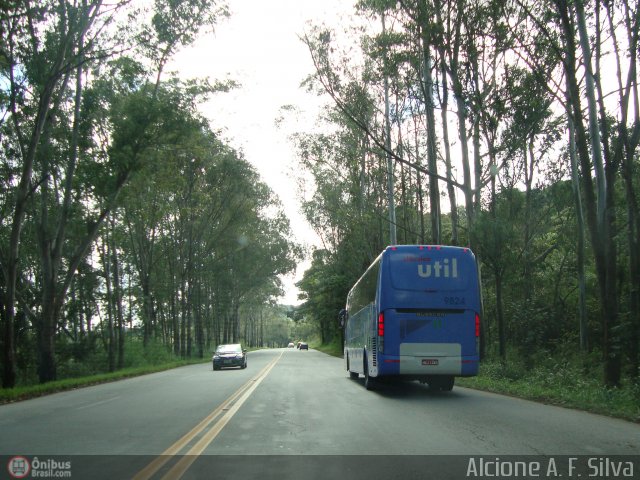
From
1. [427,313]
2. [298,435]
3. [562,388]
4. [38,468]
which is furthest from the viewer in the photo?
[427,313]

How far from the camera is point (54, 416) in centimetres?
1046

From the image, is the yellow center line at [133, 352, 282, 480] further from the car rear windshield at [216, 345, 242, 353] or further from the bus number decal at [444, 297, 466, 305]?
the car rear windshield at [216, 345, 242, 353]

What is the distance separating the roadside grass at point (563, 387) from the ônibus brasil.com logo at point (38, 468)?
8.38 meters

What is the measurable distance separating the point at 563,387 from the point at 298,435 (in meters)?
7.82

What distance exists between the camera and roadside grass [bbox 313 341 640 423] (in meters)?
9.83

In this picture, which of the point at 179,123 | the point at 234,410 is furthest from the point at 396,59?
the point at 234,410

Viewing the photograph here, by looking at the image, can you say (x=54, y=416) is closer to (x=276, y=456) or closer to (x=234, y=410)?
(x=234, y=410)

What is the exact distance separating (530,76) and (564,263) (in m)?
13.1

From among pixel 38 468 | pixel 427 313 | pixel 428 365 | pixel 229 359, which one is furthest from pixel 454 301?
pixel 229 359

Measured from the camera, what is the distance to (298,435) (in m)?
7.96

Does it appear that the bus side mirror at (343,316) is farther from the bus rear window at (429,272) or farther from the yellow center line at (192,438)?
the yellow center line at (192,438)

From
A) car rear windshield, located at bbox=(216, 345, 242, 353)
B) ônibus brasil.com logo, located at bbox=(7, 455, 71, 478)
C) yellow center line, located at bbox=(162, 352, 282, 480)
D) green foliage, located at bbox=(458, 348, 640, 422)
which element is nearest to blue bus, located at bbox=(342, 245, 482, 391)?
green foliage, located at bbox=(458, 348, 640, 422)

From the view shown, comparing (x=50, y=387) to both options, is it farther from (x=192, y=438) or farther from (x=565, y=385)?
(x=565, y=385)

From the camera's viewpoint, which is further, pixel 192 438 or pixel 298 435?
pixel 298 435
